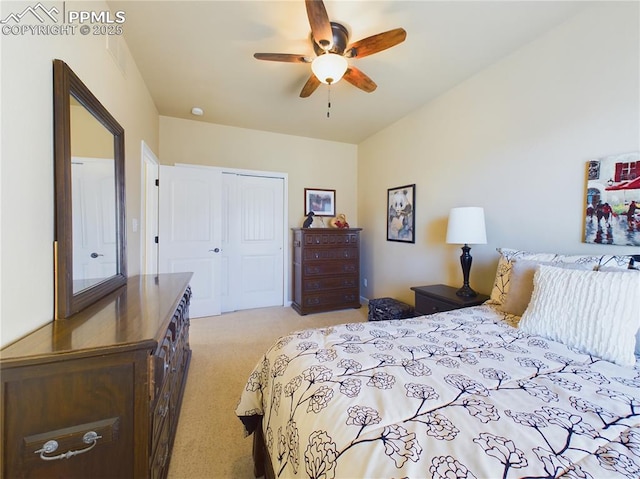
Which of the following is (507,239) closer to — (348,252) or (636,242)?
(636,242)

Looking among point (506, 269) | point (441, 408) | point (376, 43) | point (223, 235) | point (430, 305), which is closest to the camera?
point (441, 408)

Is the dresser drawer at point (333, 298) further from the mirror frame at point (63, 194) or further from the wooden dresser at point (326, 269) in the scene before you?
the mirror frame at point (63, 194)

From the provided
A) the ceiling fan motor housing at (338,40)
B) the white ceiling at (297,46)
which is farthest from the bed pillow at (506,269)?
the ceiling fan motor housing at (338,40)

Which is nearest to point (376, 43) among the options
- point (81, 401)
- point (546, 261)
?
point (546, 261)

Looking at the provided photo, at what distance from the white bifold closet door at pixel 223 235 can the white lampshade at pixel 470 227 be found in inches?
104

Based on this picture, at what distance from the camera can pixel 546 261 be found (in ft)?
5.55

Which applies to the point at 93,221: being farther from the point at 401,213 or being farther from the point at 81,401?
the point at 401,213

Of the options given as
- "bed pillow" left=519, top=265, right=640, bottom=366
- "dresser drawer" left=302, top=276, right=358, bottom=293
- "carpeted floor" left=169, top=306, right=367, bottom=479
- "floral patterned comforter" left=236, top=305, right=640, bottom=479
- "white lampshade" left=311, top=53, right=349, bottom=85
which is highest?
"white lampshade" left=311, top=53, right=349, bottom=85

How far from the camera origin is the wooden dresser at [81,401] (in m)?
0.79

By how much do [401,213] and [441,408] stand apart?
296cm

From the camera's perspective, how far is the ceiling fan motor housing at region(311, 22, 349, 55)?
1.89 m

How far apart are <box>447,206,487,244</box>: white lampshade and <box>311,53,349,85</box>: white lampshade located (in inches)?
57.8

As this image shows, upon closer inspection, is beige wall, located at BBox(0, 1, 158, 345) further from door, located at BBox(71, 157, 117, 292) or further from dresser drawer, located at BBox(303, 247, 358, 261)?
dresser drawer, located at BBox(303, 247, 358, 261)

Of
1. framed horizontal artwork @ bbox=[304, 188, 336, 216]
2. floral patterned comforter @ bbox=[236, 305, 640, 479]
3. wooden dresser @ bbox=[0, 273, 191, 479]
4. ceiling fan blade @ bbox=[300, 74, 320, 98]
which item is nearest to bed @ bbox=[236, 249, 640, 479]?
floral patterned comforter @ bbox=[236, 305, 640, 479]
